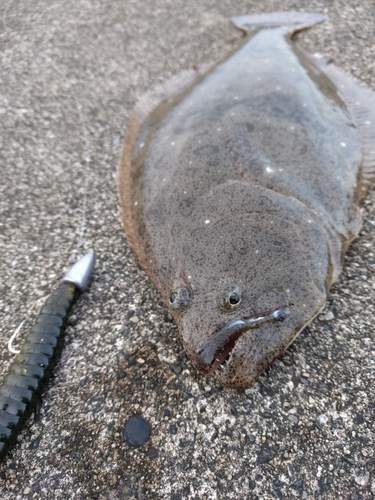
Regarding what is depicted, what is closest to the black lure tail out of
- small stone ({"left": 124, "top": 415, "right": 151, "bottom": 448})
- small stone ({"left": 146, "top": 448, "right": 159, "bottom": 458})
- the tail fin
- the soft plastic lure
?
the soft plastic lure

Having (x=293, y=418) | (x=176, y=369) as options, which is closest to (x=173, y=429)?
(x=176, y=369)

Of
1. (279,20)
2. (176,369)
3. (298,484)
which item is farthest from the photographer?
(279,20)

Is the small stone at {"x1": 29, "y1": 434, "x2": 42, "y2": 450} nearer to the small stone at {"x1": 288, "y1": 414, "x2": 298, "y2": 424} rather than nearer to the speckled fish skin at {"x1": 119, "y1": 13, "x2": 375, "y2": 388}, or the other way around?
the speckled fish skin at {"x1": 119, "y1": 13, "x2": 375, "y2": 388}

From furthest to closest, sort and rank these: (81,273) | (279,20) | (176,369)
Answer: (279,20) → (81,273) → (176,369)

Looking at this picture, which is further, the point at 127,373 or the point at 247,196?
the point at 247,196

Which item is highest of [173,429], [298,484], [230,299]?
[230,299]

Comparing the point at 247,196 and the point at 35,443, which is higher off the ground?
the point at 247,196

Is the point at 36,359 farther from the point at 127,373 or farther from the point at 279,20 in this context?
the point at 279,20

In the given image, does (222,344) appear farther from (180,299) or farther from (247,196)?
(247,196)
